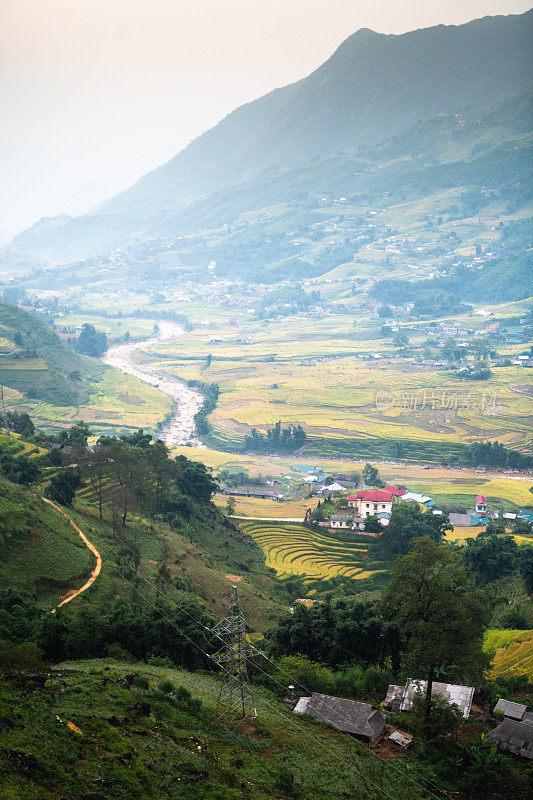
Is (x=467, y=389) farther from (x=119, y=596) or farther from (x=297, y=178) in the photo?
(x=297, y=178)

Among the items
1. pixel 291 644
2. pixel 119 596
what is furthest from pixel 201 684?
pixel 119 596

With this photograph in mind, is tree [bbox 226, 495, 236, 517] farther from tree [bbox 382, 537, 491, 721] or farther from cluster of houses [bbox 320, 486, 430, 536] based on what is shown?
tree [bbox 382, 537, 491, 721]

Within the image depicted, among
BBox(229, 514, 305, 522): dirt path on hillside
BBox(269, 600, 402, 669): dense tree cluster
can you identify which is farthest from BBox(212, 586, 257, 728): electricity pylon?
BBox(229, 514, 305, 522): dirt path on hillside

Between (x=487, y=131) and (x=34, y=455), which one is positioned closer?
(x=34, y=455)

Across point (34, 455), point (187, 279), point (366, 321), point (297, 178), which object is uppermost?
point (297, 178)

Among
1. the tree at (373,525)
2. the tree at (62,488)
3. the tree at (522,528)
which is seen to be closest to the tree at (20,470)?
the tree at (62,488)

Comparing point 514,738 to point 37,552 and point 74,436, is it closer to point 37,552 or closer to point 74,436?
point 37,552

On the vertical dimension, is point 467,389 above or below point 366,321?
below
